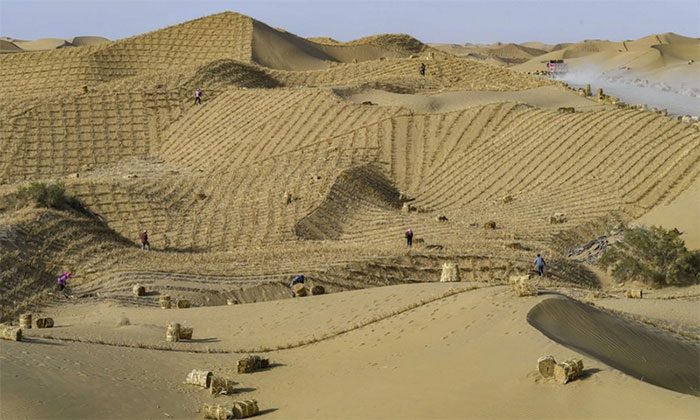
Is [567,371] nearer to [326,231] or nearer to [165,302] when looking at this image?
[165,302]

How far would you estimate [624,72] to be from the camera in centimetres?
6669

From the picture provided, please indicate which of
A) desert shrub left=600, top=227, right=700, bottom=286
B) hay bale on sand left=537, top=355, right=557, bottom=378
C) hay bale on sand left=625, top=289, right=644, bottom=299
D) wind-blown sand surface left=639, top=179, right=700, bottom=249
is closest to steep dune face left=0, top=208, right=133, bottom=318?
hay bale on sand left=625, top=289, right=644, bottom=299

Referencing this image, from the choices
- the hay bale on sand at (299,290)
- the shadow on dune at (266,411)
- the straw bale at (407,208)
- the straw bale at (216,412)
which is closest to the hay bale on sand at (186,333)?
the straw bale at (216,412)

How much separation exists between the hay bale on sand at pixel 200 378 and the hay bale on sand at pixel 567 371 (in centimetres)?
409

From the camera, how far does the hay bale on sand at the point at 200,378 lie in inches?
489

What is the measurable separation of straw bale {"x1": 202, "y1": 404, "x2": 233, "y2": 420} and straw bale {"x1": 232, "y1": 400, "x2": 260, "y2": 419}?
6 centimetres

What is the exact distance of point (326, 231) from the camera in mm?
26047

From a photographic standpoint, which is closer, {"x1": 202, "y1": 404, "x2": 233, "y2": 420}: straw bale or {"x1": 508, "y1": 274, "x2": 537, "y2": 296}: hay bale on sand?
{"x1": 202, "y1": 404, "x2": 233, "y2": 420}: straw bale

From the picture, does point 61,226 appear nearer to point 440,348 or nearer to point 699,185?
point 440,348

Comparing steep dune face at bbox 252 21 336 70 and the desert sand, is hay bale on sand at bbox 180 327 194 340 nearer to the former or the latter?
the desert sand

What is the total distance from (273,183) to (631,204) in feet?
29.8

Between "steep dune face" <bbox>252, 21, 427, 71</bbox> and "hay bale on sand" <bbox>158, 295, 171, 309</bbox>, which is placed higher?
"steep dune face" <bbox>252, 21, 427, 71</bbox>

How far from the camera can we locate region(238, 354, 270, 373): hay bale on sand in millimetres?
13164

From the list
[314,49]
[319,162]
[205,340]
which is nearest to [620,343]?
[205,340]
